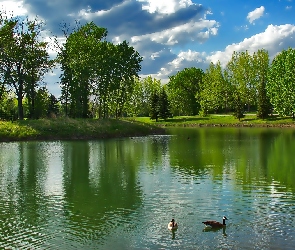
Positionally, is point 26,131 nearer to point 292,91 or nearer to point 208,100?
point 292,91

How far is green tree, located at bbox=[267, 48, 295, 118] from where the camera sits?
292ft

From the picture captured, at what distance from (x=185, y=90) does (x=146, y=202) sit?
121 metres

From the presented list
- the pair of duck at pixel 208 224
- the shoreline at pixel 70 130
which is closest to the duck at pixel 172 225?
the pair of duck at pixel 208 224

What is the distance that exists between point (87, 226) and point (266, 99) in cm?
8902

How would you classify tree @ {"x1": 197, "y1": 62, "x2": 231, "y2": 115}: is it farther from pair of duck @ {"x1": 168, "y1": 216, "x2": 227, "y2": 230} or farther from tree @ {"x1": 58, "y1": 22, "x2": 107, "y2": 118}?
pair of duck @ {"x1": 168, "y1": 216, "x2": 227, "y2": 230}

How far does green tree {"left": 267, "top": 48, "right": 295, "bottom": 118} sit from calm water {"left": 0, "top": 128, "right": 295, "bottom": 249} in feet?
193

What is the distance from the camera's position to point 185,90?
138 metres

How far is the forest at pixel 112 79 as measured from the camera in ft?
219

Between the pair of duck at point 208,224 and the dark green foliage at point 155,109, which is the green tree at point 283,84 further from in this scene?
the pair of duck at point 208,224

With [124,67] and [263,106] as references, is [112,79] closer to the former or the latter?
[124,67]

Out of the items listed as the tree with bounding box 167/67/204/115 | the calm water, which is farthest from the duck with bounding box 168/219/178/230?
the tree with bounding box 167/67/204/115

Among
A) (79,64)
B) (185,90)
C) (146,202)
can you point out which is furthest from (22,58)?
(185,90)

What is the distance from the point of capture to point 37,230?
15.0 m

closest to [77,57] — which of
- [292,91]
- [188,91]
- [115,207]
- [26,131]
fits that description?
[26,131]
